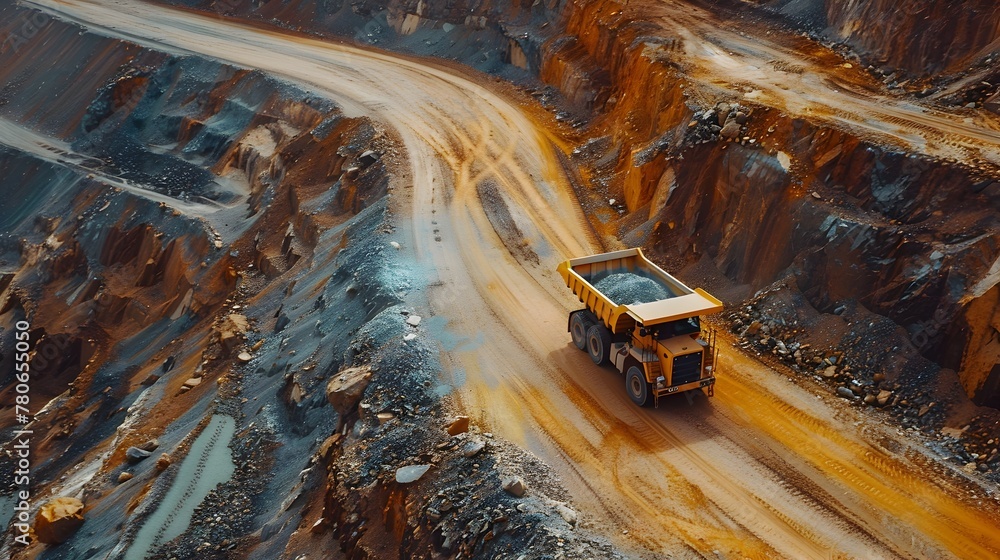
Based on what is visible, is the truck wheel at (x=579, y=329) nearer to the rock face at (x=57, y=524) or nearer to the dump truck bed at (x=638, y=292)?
the dump truck bed at (x=638, y=292)

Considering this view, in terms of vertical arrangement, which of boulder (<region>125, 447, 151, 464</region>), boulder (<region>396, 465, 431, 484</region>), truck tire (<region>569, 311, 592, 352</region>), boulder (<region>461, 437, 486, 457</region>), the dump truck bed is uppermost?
the dump truck bed

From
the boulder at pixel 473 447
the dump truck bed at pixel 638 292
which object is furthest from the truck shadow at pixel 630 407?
the boulder at pixel 473 447

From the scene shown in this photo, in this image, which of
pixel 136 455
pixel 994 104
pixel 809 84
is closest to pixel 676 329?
pixel 994 104

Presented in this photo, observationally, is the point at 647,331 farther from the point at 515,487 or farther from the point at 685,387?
the point at 515,487

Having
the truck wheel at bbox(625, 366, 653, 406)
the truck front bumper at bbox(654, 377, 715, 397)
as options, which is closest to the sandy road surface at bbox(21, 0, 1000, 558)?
the truck wheel at bbox(625, 366, 653, 406)

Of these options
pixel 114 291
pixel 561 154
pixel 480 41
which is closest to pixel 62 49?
pixel 114 291

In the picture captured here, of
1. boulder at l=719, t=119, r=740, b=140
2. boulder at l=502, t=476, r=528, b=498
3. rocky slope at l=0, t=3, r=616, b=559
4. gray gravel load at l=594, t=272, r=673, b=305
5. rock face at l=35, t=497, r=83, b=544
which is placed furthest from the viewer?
boulder at l=719, t=119, r=740, b=140

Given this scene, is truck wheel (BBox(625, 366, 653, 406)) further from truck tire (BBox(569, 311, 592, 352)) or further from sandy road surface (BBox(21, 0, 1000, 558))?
truck tire (BBox(569, 311, 592, 352))

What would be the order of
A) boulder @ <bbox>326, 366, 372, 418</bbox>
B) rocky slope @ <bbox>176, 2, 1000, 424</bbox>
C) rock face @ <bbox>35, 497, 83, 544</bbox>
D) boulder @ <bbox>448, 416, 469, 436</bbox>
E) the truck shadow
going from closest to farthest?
boulder @ <bbox>448, 416, 469, 436</bbox>, the truck shadow, rocky slope @ <bbox>176, 2, 1000, 424</bbox>, boulder @ <bbox>326, 366, 372, 418</bbox>, rock face @ <bbox>35, 497, 83, 544</bbox>
